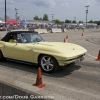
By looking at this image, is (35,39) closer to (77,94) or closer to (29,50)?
(29,50)

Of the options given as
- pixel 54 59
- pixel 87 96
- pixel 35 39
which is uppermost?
pixel 35 39

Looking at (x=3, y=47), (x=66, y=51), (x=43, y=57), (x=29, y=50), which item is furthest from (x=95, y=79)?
(x=3, y=47)

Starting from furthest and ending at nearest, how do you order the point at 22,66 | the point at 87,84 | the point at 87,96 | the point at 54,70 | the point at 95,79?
the point at 22,66, the point at 54,70, the point at 95,79, the point at 87,84, the point at 87,96

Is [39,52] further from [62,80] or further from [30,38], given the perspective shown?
[62,80]

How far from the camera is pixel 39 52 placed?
6043 mm

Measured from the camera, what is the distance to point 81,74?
605 centimetres

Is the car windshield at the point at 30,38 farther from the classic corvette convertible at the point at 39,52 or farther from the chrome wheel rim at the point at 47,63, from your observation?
the chrome wheel rim at the point at 47,63

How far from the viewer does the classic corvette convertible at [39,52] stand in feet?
18.8

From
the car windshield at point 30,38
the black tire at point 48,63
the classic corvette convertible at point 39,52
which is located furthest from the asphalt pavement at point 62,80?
the car windshield at point 30,38

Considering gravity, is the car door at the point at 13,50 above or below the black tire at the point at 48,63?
above

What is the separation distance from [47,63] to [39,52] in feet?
1.57

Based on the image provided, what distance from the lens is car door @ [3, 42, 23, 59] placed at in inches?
262

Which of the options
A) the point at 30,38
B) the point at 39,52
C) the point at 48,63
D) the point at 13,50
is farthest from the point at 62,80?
the point at 13,50

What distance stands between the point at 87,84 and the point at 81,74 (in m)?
0.96
